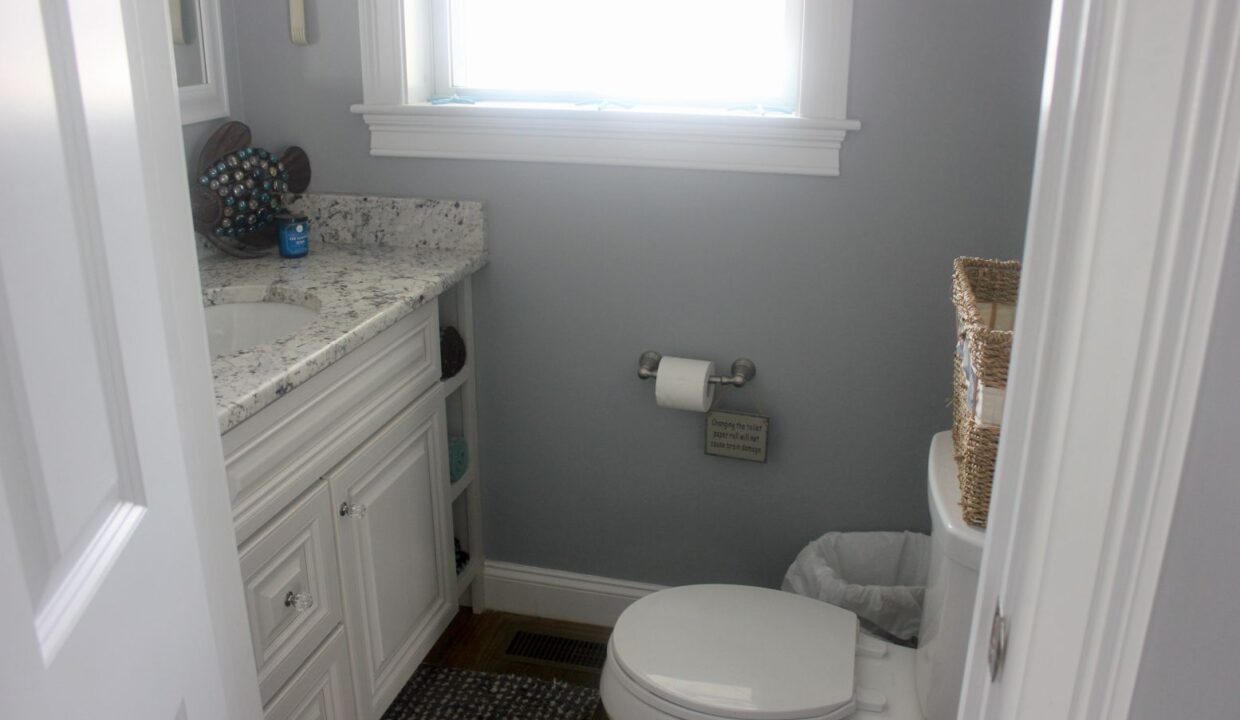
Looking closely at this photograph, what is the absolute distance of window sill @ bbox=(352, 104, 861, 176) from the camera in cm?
185

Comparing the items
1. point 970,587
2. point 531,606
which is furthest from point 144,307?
point 531,606

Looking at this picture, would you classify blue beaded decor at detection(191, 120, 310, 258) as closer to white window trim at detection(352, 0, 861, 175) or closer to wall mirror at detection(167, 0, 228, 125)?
wall mirror at detection(167, 0, 228, 125)

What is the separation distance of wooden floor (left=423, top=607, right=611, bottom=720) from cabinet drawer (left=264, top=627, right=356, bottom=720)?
1.45 ft

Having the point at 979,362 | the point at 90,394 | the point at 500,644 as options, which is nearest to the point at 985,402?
the point at 979,362

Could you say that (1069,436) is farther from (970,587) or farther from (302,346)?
(302,346)

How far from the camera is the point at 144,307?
80 cm

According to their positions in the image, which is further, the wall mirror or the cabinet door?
the wall mirror

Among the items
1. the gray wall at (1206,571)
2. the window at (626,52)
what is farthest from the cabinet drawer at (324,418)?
the gray wall at (1206,571)

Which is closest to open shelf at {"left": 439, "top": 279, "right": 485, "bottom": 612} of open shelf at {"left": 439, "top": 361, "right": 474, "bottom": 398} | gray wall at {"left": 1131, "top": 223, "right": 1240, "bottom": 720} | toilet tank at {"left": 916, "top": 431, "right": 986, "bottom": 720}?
open shelf at {"left": 439, "top": 361, "right": 474, "bottom": 398}

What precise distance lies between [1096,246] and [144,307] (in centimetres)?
67

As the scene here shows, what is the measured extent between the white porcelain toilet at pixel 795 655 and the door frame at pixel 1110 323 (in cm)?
78

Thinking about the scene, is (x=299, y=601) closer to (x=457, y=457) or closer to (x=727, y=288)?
(x=457, y=457)

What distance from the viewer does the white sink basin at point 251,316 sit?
1.82 metres

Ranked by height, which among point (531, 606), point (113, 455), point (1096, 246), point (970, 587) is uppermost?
point (1096, 246)
